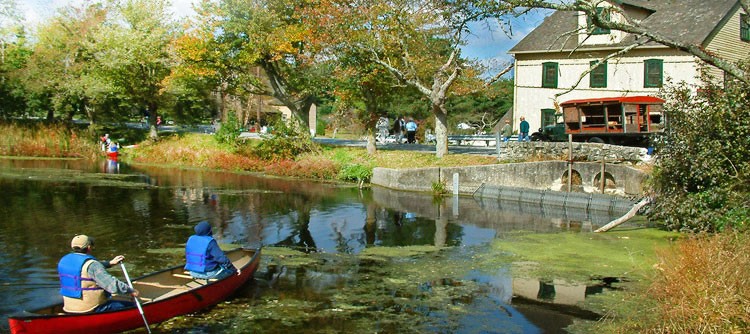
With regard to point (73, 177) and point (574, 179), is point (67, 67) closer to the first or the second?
point (73, 177)

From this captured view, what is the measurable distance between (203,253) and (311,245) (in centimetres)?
638

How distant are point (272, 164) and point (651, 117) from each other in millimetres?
19631

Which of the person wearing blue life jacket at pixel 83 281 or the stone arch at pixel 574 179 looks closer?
the person wearing blue life jacket at pixel 83 281

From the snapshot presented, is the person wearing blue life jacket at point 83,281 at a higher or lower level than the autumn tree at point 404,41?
lower

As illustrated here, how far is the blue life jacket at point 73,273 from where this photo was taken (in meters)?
9.99

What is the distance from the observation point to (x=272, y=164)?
37.8 m

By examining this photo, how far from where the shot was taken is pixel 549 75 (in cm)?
4019

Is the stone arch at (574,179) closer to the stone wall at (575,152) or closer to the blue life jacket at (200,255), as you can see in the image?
the stone wall at (575,152)

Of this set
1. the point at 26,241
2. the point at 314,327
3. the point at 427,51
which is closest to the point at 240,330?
the point at 314,327

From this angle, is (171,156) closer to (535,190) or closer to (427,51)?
(427,51)

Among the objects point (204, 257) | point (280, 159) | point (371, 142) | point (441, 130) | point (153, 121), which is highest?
point (153, 121)

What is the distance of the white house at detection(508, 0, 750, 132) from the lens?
118 ft

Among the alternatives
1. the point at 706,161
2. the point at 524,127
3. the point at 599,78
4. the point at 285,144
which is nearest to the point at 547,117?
the point at 599,78

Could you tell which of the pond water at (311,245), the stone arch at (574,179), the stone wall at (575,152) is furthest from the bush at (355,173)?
the stone arch at (574,179)
